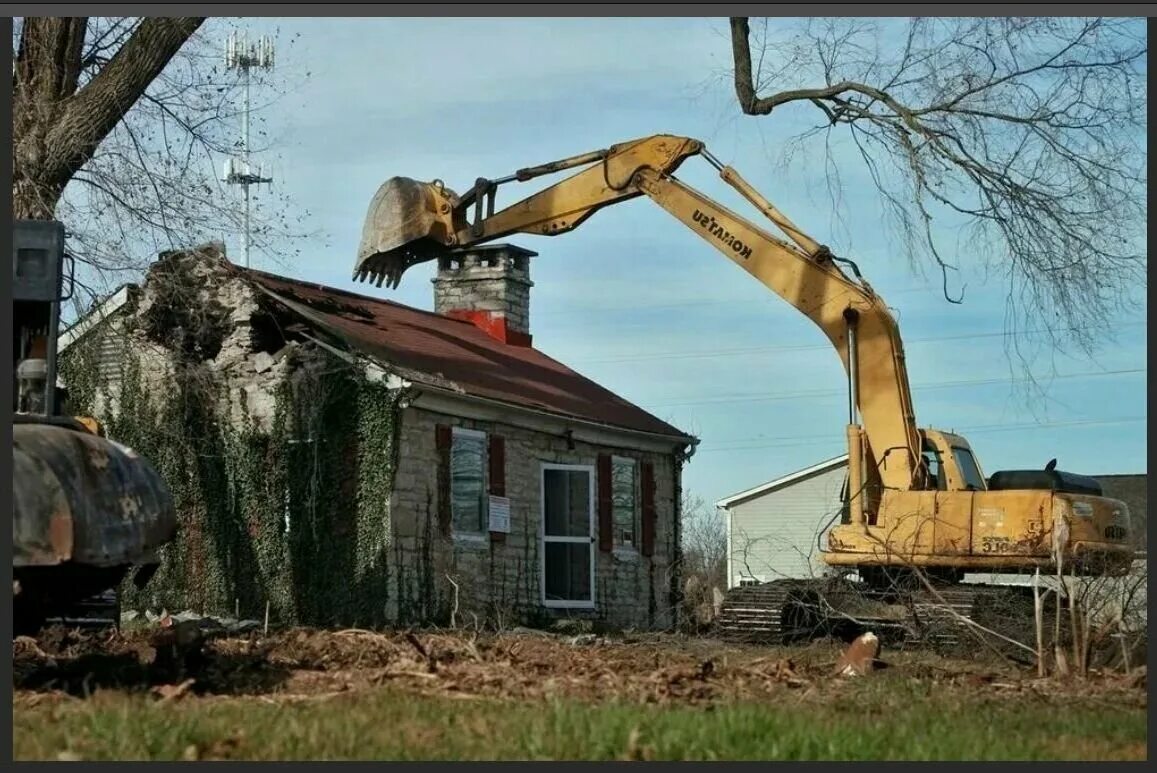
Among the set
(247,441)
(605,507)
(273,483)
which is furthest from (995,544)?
(247,441)

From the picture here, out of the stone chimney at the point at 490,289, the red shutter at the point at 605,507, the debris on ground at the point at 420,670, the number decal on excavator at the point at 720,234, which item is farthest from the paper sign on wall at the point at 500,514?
the debris on ground at the point at 420,670

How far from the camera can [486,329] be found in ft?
85.1

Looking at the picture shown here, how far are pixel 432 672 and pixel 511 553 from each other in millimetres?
9690

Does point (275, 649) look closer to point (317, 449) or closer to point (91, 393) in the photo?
point (317, 449)

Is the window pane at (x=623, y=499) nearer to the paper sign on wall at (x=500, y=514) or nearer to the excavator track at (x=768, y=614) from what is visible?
the paper sign on wall at (x=500, y=514)

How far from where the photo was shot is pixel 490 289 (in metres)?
26.0

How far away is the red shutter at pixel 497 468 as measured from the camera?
20.5 meters

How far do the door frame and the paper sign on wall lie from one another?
836 mm

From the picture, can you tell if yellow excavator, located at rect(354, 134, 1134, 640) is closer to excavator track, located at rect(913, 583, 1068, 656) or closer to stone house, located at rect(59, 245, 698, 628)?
excavator track, located at rect(913, 583, 1068, 656)

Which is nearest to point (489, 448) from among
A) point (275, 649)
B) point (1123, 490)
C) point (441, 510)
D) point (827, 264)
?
point (441, 510)

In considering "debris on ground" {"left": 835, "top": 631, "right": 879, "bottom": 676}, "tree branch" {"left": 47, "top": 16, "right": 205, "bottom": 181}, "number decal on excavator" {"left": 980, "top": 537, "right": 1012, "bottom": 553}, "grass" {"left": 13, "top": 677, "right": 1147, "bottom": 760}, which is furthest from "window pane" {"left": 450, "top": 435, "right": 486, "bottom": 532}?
"grass" {"left": 13, "top": 677, "right": 1147, "bottom": 760}

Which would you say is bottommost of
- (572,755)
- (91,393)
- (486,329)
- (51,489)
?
(572,755)

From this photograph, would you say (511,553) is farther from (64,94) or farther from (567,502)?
(64,94)

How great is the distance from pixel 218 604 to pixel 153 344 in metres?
3.23
